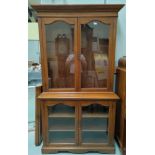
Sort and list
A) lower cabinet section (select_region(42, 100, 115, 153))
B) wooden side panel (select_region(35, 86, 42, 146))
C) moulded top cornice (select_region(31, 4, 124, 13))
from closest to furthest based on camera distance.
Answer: moulded top cornice (select_region(31, 4, 124, 13)) < lower cabinet section (select_region(42, 100, 115, 153)) < wooden side panel (select_region(35, 86, 42, 146))

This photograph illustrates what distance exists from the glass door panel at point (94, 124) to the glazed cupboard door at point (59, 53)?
13.7 inches

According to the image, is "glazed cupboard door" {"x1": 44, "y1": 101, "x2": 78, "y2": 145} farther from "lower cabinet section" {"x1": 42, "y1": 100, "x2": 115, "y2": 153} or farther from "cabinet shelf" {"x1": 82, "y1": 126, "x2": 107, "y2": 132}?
"cabinet shelf" {"x1": 82, "y1": 126, "x2": 107, "y2": 132}

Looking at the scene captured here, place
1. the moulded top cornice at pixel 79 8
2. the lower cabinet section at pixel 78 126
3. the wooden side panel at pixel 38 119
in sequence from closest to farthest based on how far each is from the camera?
1. the moulded top cornice at pixel 79 8
2. the lower cabinet section at pixel 78 126
3. the wooden side panel at pixel 38 119

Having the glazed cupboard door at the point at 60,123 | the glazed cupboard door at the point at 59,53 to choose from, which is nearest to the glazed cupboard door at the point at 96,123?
the glazed cupboard door at the point at 60,123

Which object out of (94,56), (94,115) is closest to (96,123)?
(94,115)

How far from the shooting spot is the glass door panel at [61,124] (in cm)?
240

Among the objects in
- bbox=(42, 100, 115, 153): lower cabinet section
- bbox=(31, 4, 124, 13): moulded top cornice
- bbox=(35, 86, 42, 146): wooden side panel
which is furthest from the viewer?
bbox=(35, 86, 42, 146): wooden side panel

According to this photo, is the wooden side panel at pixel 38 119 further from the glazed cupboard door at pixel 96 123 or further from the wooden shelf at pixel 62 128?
the glazed cupboard door at pixel 96 123

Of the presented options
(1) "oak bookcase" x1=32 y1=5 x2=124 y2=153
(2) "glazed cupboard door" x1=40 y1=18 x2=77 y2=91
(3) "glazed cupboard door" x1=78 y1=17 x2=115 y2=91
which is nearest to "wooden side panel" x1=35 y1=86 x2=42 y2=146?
(1) "oak bookcase" x1=32 y1=5 x2=124 y2=153

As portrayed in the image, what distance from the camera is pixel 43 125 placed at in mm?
2375

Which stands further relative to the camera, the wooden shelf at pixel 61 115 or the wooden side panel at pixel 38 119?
the wooden side panel at pixel 38 119

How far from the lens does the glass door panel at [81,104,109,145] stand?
2404 millimetres

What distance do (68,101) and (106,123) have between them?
55 centimetres

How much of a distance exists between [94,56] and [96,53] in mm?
45
